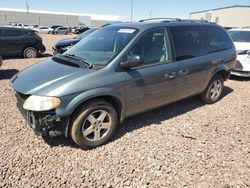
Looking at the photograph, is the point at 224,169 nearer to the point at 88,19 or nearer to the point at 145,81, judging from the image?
the point at 145,81

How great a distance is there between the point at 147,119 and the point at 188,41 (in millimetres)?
1694

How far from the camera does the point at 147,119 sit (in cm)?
441

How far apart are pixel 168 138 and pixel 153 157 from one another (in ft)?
2.02

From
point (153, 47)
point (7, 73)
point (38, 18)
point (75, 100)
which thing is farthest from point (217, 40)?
point (38, 18)

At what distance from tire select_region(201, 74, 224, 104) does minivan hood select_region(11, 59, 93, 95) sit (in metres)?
3.11

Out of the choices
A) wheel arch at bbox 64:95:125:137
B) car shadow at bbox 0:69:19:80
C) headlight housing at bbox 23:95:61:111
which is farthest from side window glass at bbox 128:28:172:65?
car shadow at bbox 0:69:19:80

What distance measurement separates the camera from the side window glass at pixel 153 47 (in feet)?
12.0

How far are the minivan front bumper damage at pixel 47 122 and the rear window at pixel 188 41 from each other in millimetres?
2319

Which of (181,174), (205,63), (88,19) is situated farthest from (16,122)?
(88,19)

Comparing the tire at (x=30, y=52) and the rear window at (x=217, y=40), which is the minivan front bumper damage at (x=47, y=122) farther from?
the tire at (x=30, y=52)

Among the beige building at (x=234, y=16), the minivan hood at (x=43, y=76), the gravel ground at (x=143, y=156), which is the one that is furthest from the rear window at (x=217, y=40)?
the beige building at (x=234, y=16)

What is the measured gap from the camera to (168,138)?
12.4 feet

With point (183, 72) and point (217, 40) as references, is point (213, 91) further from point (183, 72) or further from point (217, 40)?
point (183, 72)

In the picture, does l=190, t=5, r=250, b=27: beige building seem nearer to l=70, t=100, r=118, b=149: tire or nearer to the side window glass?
the side window glass
